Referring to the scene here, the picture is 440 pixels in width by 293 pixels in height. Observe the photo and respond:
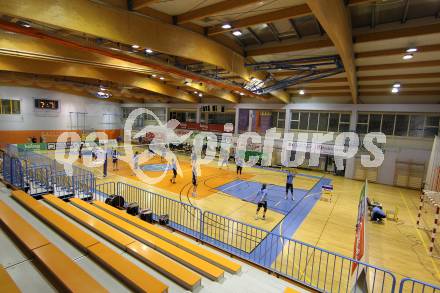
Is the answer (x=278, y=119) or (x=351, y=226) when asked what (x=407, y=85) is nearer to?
(x=278, y=119)

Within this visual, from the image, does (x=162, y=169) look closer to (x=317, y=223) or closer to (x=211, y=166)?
(x=211, y=166)

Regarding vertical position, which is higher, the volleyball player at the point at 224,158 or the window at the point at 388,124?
the window at the point at 388,124

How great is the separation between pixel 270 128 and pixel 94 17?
1971 centimetres

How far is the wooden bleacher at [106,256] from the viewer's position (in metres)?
3.83

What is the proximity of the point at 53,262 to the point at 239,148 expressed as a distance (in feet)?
66.2

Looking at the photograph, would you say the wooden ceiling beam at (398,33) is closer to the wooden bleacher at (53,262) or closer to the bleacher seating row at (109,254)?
the bleacher seating row at (109,254)

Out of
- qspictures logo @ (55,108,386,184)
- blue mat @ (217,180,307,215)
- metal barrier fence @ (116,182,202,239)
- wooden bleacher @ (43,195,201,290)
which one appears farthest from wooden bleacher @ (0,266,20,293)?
qspictures logo @ (55,108,386,184)

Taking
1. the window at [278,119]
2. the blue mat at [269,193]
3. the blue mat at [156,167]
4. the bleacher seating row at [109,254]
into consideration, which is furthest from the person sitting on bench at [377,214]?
the blue mat at [156,167]

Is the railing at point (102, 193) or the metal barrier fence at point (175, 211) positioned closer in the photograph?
the metal barrier fence at point (175, 211)

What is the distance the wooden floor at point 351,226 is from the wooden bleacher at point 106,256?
445 centimetres

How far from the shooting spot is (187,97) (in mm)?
26469

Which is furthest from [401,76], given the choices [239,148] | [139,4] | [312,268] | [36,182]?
[36,182]

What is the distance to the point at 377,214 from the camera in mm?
10938

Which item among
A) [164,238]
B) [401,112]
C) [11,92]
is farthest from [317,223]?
[11,92]
